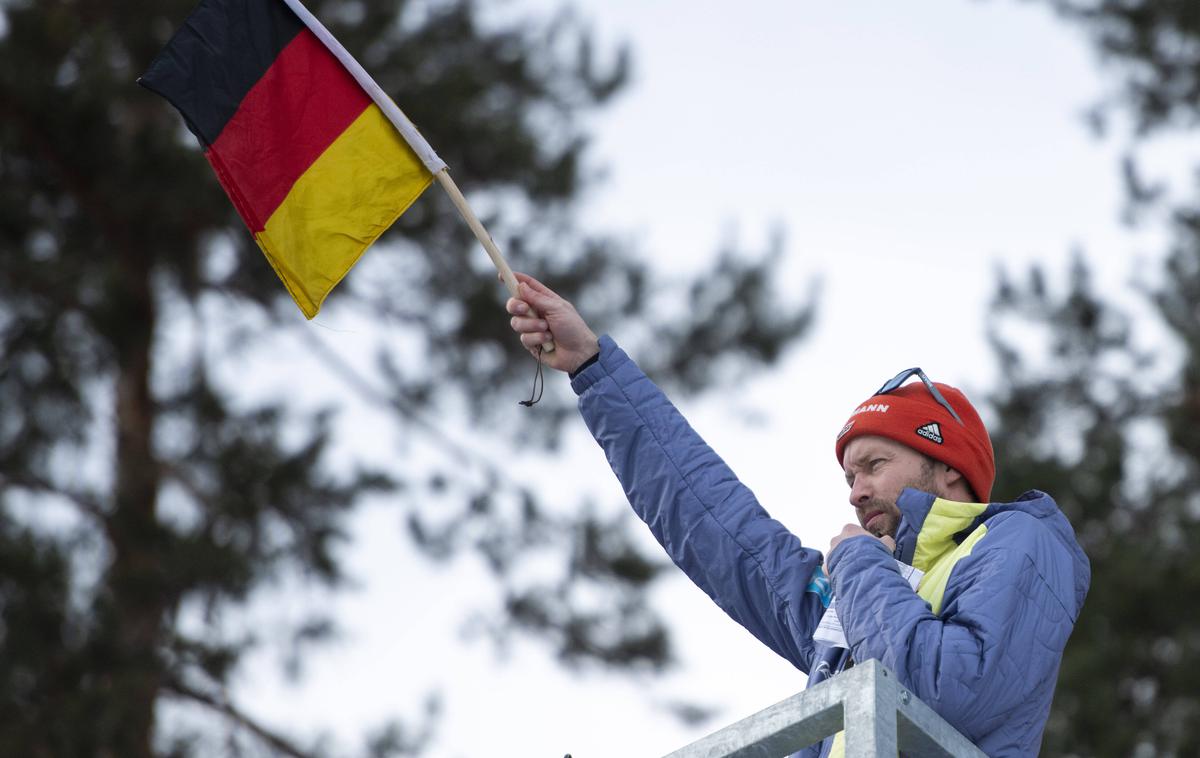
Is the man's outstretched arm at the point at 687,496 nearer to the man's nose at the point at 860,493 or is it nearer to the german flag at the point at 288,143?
the man's nose at the point at 860,493

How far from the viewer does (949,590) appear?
2.69m

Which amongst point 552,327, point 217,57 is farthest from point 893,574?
point 217,57

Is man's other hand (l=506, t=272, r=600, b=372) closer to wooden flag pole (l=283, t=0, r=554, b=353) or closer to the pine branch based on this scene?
wooden flag pole (l=283, t=0, r=554, b=353)

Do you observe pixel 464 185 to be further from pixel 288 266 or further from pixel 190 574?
pixel 288 266

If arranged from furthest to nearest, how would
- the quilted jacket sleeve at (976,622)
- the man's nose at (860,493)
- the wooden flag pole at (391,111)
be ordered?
the wooden flag pole at (391,111) < the man's nose at (860,493) < the quilted jacket sleeve at (976,622)

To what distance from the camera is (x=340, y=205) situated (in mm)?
3764

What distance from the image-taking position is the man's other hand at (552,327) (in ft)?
10.9

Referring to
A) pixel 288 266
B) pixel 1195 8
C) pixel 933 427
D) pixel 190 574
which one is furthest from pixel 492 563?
pixel 933 427

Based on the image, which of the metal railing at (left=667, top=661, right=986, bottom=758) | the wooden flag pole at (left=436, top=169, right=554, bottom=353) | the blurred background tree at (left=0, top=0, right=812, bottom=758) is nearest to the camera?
the metal railing at (left=667, top=661, right=986, bottom=758)

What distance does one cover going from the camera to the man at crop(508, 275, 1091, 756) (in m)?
2.53

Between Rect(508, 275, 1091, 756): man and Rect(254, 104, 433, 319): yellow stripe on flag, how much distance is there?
55cm

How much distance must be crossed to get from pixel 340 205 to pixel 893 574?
1629 millimetres

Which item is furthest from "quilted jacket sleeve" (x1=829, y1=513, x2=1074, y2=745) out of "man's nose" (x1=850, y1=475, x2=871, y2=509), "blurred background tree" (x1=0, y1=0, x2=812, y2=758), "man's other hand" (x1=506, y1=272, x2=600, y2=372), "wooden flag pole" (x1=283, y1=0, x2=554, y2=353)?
"blurred background tree" (x1=0, y1=0, x2=812, y2=758)

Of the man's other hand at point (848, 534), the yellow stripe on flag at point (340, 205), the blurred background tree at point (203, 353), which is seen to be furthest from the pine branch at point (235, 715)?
the man's other hand at point (848, 534)
